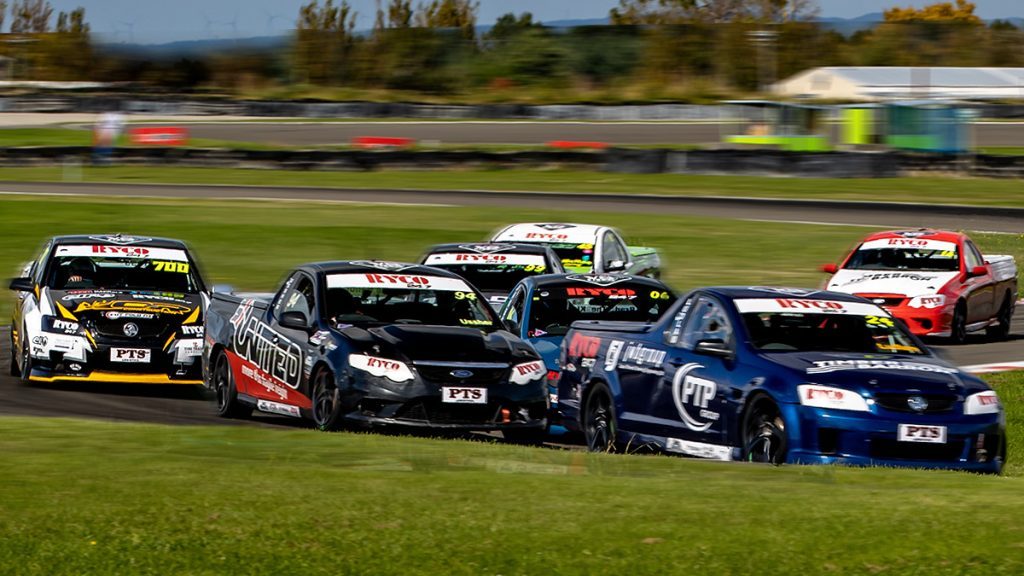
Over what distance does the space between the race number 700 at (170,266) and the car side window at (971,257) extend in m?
9.54

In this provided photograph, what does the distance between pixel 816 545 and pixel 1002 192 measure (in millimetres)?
34015

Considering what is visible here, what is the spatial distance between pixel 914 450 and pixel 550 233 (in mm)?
11402

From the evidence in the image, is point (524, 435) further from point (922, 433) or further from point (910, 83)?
point (910, 83)

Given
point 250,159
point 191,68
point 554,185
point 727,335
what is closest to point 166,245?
point 727,335

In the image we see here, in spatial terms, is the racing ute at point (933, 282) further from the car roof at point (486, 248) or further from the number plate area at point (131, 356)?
the number plate area at point (131, 356)

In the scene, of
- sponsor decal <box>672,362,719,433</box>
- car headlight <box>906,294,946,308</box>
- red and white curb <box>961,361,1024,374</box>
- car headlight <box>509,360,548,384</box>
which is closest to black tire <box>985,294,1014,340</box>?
car headlight <box>906,294,946,308</box>

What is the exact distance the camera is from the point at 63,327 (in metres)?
14.4

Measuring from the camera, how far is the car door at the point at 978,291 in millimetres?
19203

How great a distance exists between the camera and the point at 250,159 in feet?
150

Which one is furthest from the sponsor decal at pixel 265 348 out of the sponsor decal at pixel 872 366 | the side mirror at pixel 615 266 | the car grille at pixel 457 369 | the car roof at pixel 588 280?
the side mirror at pixel 615 266

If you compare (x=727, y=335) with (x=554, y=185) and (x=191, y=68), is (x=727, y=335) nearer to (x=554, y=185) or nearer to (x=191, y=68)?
(x=554, y=185)

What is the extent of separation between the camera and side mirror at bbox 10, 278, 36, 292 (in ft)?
49.0

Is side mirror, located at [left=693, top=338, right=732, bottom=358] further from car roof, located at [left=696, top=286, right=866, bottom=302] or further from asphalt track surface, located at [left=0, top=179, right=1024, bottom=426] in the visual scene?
asphalt track surface, located at [left=0, top=179, right=1024, bottom=426]

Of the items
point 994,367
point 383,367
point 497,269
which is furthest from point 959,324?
point 383,367
